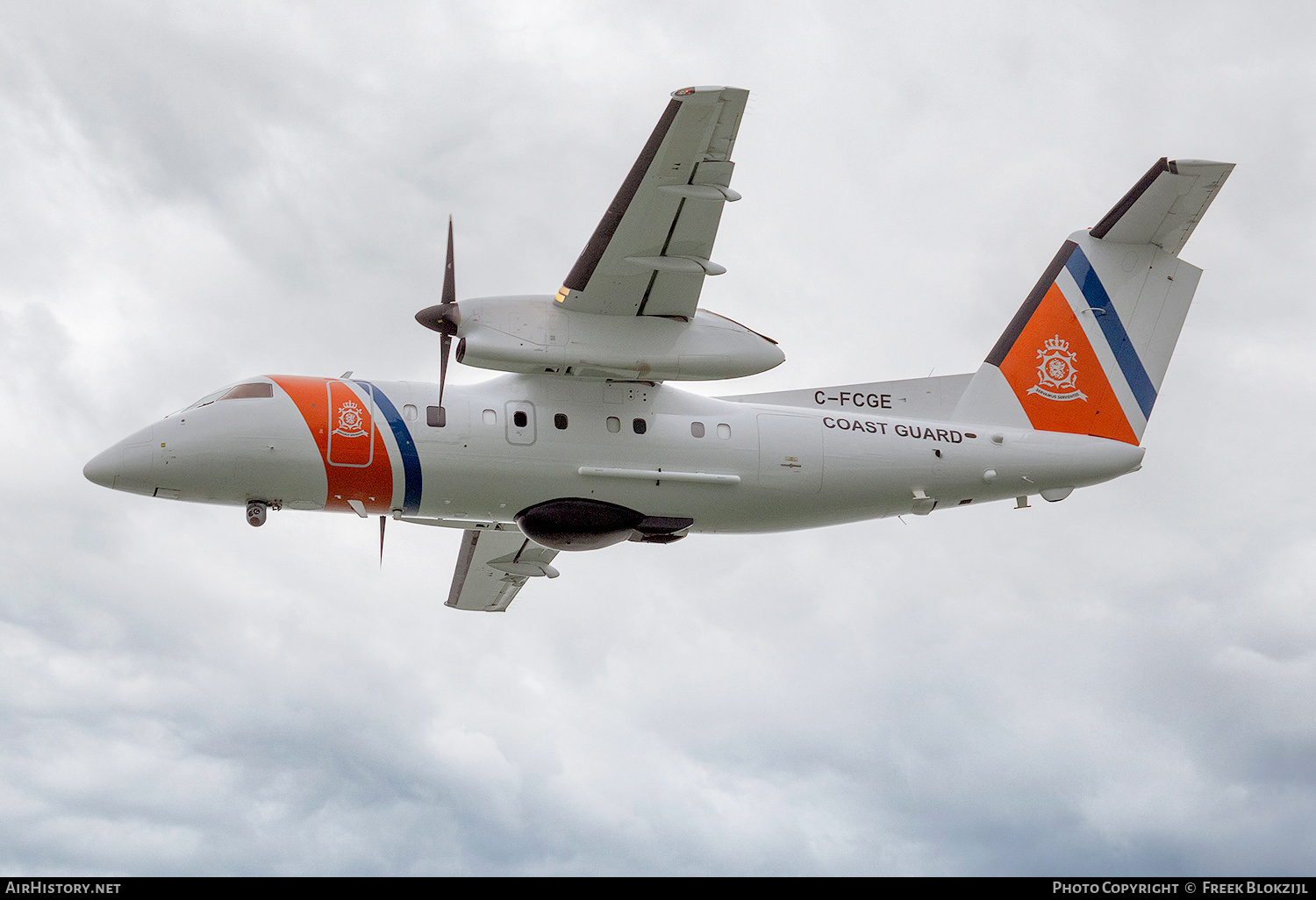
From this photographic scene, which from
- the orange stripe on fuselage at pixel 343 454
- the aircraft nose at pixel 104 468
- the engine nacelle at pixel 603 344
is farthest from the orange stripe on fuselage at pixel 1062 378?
the aircraft nose at pixel 104 468

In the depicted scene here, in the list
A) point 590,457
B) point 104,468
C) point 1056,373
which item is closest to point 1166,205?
point 1056,373

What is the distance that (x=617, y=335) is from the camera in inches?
606

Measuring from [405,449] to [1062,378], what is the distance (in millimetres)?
9279

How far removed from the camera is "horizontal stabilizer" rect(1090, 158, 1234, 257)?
17.0 meters

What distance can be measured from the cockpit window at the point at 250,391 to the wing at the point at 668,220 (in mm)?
3641

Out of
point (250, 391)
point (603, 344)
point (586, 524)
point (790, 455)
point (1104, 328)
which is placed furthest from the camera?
point (1104, 328)

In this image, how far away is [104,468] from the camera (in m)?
14.6

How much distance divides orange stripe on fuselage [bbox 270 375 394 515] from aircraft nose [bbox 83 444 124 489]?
1975 mm

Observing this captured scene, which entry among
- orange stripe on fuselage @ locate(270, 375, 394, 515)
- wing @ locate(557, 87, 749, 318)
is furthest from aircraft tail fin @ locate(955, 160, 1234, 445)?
orange stripe on fuselage @ locate(270, 375, 394, 515)

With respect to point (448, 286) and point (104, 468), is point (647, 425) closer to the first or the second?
point (448, 286)

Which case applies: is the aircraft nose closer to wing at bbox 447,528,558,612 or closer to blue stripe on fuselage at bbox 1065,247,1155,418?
wing at bbox 447,528,558,612

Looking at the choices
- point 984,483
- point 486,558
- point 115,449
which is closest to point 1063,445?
point 984,483
